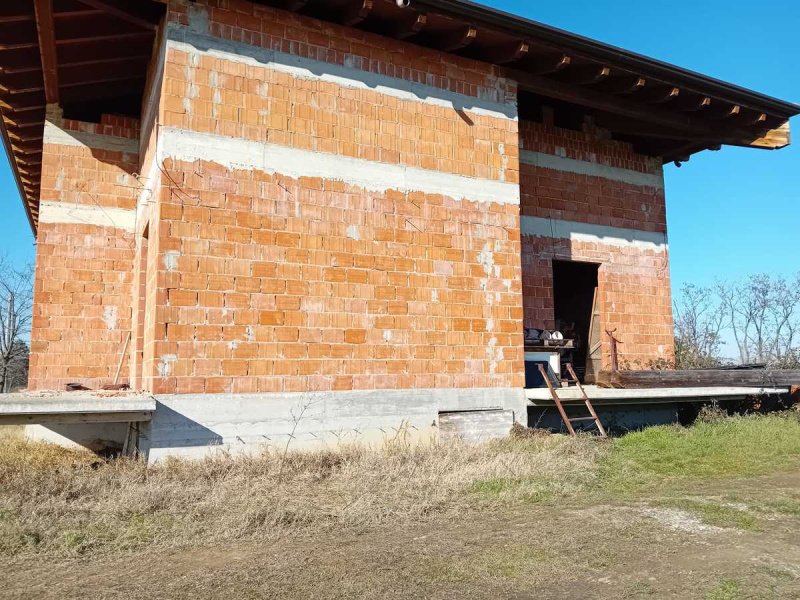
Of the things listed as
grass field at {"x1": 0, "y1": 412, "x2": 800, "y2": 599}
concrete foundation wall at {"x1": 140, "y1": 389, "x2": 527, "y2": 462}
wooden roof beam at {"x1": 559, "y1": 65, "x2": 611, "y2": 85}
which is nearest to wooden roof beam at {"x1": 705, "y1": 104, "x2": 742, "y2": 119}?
wooden roof beam at {"x1": 559, "y1": 65, "x2": 611, "y2": 85}

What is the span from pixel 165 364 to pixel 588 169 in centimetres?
935

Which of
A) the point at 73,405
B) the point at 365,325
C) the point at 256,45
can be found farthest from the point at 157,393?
the point at 256,45

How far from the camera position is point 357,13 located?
30.6ft

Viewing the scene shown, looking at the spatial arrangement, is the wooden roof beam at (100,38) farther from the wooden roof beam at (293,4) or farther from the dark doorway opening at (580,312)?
the dark doorway opening at (580,312)

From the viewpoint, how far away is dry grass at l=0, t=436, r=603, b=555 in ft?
19.5

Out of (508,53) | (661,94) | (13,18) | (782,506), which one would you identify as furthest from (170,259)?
(661,94)

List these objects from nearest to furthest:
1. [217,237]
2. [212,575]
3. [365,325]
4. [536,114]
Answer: [212,575] → [217,237] → [365,325] → [536,114]

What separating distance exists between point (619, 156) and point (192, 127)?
363 inches

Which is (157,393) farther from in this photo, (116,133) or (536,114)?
(536,114)

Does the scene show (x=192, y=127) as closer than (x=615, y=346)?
Yes

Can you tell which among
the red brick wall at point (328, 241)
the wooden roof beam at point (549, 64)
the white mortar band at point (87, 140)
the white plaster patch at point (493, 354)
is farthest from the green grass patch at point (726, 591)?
the white mortar band at point (87, 140)

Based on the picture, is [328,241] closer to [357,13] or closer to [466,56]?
[357,13]

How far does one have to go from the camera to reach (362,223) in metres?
9.53

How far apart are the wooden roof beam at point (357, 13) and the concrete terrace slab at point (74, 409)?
19.5 feet
